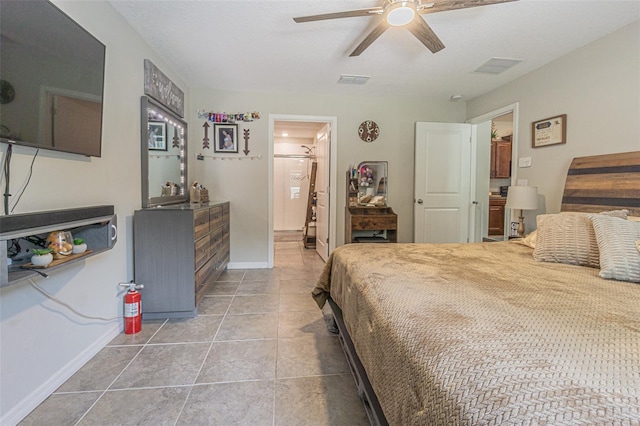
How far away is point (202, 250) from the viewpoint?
280 centimetres

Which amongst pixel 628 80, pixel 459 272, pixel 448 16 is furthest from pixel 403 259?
pixel 628 80

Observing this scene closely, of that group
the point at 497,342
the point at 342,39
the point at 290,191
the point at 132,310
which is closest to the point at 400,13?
the point at 342,39

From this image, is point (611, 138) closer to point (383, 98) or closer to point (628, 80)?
point (628, 80)

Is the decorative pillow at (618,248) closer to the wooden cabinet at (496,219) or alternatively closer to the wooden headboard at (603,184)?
the wooden headboard at (603,184)

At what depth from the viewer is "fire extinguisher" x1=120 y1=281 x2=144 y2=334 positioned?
90.9 inches

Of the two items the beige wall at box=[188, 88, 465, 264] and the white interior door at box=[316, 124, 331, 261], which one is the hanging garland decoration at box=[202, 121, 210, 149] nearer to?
the beige wall at box=[188, 88, 465, 264]

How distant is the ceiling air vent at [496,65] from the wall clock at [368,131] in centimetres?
145

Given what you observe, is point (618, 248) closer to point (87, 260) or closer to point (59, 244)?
point (59, 244)

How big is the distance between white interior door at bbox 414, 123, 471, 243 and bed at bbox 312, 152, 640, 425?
2215mm

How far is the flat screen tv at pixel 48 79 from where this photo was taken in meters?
1.28

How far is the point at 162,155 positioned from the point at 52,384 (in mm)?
2158

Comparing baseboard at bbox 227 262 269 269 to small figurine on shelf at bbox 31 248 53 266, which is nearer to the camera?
small figurine on shelf at bbox 31 248 53 266

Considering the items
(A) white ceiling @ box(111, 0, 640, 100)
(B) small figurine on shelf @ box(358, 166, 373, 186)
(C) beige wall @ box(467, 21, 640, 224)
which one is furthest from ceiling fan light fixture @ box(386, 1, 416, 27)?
(B) small figurine on shelf @ box(358, 166, 373, 186)

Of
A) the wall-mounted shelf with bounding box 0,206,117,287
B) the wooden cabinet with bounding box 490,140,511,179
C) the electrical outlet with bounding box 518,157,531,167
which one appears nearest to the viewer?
the wall-mounted shelf with bounding box 0,206,117,287
